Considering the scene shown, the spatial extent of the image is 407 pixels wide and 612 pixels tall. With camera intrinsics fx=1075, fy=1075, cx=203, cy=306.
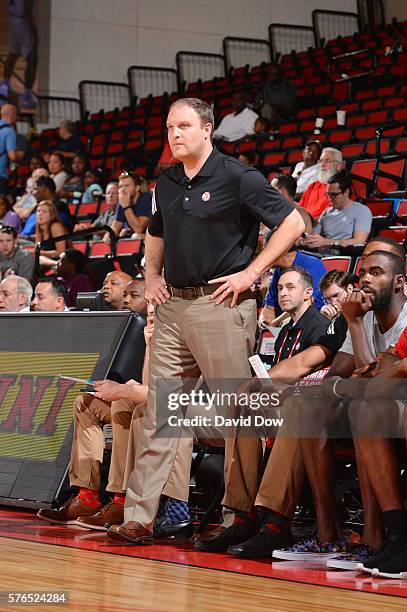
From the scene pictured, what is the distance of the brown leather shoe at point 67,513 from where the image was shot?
426cm

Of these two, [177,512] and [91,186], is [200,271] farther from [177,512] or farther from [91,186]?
[91,186]

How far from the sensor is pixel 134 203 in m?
8.48

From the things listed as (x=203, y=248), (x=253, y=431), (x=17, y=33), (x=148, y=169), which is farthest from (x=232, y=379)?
(x=17, y=33)

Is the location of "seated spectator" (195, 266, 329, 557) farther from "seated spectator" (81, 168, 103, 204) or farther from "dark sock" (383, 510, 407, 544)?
"seated spectator" (81, 168, 103, 204)

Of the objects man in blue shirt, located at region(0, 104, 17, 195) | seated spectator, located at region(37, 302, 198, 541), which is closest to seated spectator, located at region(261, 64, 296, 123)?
man in blue shirt, located at region(0, 104, 17, 195)

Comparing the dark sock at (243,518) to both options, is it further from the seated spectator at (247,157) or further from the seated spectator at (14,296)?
the seated spectator at (247,157)

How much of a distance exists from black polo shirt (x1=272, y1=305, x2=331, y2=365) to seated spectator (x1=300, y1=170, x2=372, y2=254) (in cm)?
256

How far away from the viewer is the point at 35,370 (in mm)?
4777

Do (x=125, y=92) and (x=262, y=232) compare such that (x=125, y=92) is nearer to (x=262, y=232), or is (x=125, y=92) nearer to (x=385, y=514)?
(x=262, y=232)

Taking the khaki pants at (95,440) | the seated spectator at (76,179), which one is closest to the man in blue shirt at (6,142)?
the seated spectator at (76,179)

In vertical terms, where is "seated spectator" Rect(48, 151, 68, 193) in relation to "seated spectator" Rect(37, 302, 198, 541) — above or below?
above

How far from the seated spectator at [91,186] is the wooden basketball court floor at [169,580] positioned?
25.6 feet

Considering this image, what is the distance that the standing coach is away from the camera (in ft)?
11.9

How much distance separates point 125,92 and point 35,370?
12.8 meters
